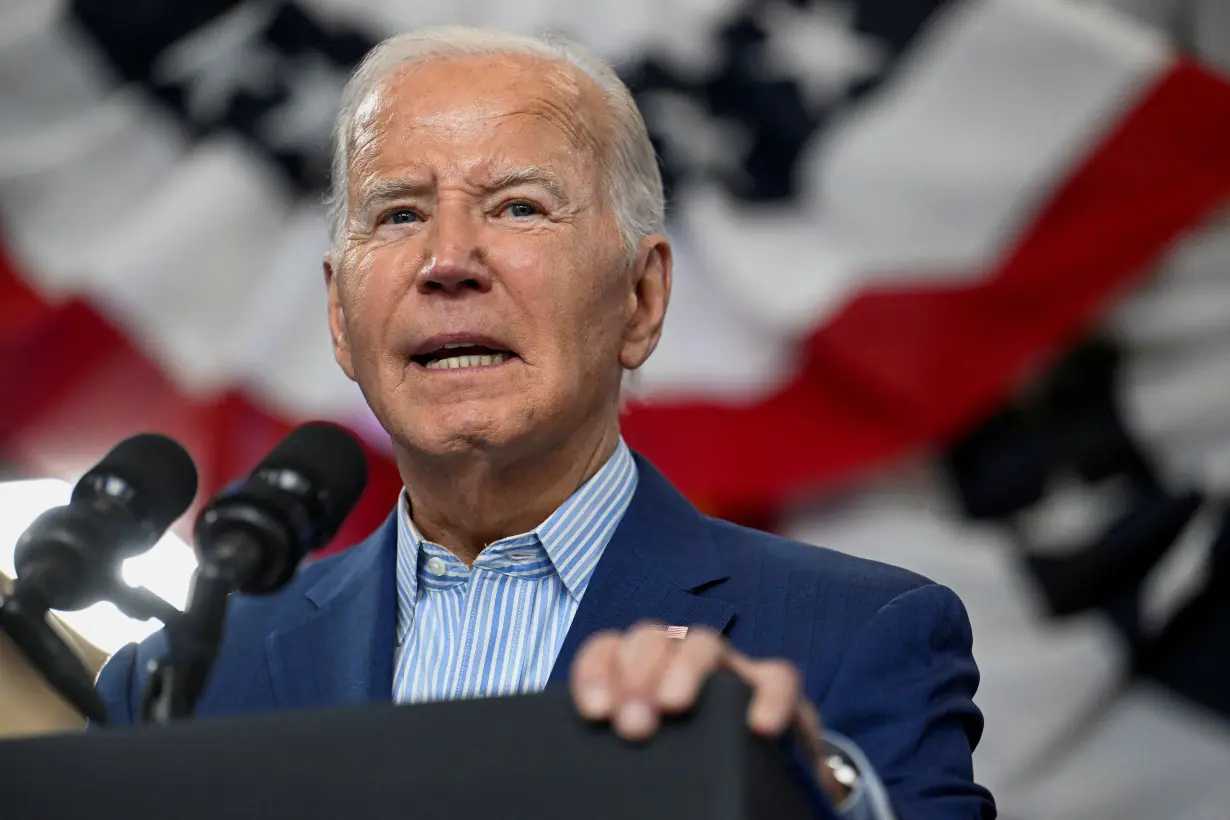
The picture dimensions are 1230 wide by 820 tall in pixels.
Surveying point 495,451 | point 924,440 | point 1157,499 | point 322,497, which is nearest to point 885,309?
point 924,440

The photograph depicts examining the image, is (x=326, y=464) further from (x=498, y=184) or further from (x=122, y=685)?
(x=122, y=685)

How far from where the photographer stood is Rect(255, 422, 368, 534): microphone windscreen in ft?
4.50

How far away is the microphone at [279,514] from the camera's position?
50.3 inches

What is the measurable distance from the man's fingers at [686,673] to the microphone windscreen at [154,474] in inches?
22.5

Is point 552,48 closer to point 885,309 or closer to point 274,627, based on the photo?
point 274,627

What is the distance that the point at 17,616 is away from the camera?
4.04 ft

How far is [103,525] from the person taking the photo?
1.31 meters

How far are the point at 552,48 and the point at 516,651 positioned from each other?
0.80 metres

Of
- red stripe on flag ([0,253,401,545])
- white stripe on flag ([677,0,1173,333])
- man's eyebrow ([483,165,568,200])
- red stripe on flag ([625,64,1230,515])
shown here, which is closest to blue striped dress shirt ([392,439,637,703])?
A: man's eyebrow ([483,165,568,200])

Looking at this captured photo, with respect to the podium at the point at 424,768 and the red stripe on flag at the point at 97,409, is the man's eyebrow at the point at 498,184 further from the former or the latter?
the red stripe on flag at the point at 97,409

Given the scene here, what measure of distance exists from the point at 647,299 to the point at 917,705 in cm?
72

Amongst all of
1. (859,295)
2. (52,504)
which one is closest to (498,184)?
(859,295)

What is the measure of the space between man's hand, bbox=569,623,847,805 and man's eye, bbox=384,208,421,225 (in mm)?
994

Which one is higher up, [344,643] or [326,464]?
[326,464]
